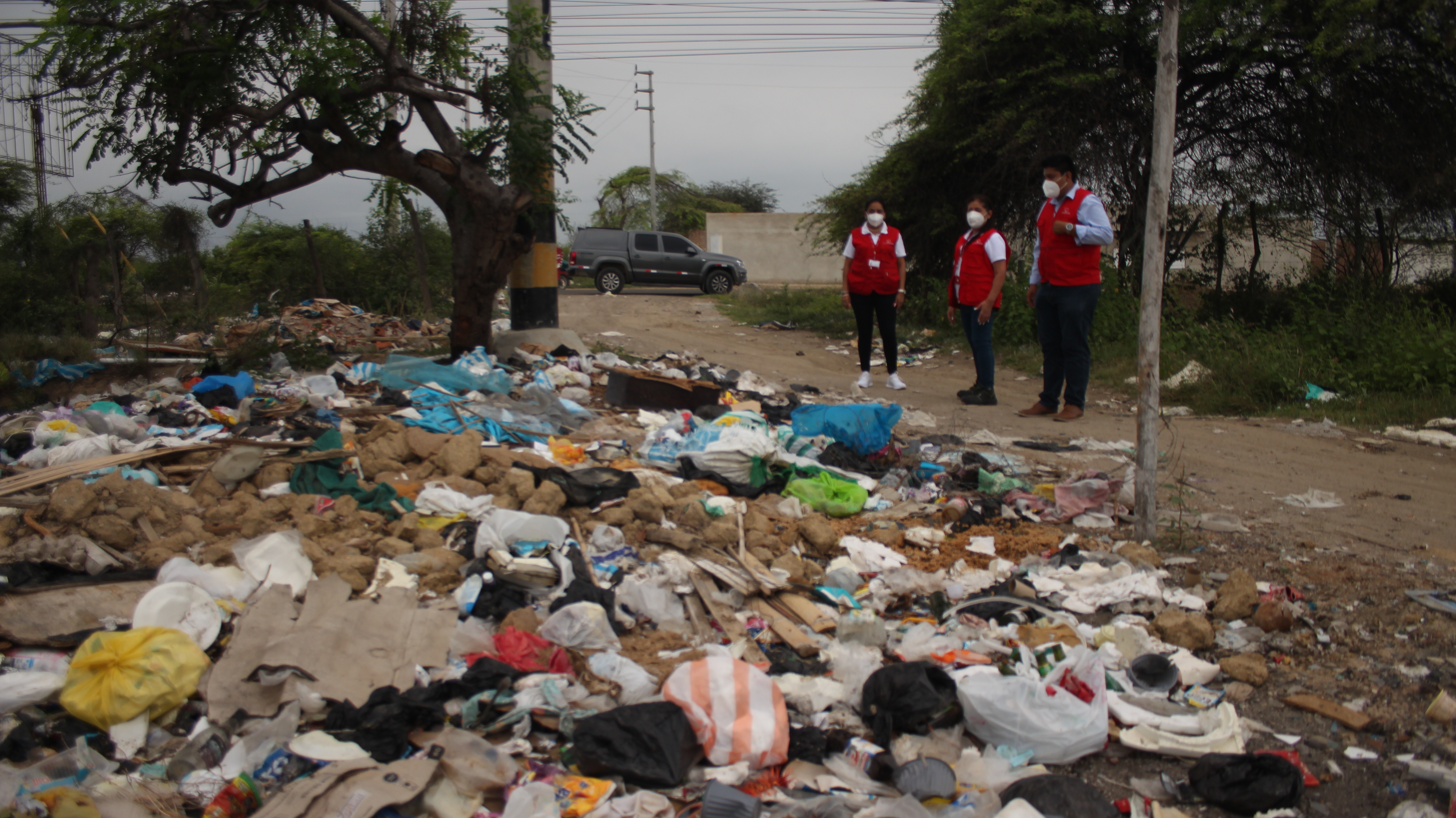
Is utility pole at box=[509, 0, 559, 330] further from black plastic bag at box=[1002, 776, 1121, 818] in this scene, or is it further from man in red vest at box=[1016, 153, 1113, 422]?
black plastic bag at box=[1002, 776, 1121, 818]

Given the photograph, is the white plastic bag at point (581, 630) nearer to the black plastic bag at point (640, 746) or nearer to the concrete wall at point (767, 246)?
the black plastic bag at point (640, 746)

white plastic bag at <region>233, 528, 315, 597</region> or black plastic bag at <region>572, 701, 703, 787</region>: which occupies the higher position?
white plastic bag at <region>233, 528, 315, 597</region>

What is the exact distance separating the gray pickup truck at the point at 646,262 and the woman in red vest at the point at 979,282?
13.2 m

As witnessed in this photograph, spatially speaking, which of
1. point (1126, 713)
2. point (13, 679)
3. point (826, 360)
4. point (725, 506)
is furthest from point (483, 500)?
point (826, 360)

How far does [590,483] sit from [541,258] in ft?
16.4

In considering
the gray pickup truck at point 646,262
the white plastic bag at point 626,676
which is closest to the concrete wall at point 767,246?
the gray pickup truck at point 646,262

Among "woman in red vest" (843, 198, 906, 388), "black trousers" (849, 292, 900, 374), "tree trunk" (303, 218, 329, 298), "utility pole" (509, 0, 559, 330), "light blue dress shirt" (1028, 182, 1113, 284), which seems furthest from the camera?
"tree trunk" (303, 218, 329, 298)

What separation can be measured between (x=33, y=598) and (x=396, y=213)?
1005 centimetres

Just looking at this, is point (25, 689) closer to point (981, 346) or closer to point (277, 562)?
point (277, 562)

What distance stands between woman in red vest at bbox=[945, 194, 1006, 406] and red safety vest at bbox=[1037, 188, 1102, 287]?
0.61 m

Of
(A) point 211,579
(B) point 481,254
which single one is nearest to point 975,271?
(B) point 481,254

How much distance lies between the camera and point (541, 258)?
8.75 metres

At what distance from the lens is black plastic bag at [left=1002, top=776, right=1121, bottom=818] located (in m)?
2.13

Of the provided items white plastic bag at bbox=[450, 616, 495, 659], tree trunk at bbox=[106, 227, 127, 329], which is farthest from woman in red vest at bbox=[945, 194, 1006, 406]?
tree trunk at bbox=[106, 227, 127, 329]
